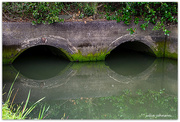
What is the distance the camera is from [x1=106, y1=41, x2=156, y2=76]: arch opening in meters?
7.74

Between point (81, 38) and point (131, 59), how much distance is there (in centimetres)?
226

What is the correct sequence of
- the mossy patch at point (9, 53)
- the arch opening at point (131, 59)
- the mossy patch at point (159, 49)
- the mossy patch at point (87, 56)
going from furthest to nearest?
the mossy patch at point (159, 49) → the mossy patch at point (87, 56) → the arch opening at point (131, 59) → the mossy patch at point (9, 53)

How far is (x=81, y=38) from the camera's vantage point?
25.6ft

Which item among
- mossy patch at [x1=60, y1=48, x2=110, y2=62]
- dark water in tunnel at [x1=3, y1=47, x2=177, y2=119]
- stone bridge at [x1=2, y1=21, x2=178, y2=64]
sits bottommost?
dark water in tunnel at [x1=3, y1=47, x2=177, y2=119]

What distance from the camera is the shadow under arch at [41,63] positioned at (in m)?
7.38

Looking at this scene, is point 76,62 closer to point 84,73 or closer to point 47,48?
point 84,73

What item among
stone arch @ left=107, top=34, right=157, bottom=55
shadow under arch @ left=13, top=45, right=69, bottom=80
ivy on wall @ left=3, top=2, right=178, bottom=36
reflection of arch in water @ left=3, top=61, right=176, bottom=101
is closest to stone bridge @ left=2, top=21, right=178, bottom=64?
stone arch @ left=107, top=34, right=157, bottom=55

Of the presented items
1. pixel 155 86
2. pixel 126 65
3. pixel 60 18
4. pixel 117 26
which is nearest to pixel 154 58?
pixel 126 65

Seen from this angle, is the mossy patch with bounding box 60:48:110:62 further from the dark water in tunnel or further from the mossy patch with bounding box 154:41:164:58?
the mossy patch with bounding box 154:41:164:58

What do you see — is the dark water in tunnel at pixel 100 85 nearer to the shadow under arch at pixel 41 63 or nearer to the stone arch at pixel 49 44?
the shadow under arch at pixel 41 63

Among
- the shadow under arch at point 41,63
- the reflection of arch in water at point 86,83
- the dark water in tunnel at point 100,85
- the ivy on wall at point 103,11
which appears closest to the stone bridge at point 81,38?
the ivy on wall at point 103,11

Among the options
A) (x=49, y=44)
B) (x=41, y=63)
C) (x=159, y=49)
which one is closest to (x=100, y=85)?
(x=49, y=44)

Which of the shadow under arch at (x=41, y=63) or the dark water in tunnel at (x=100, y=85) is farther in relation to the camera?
the shadow under arch at (x=41, y=63)

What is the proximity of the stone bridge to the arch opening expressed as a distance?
442mm
